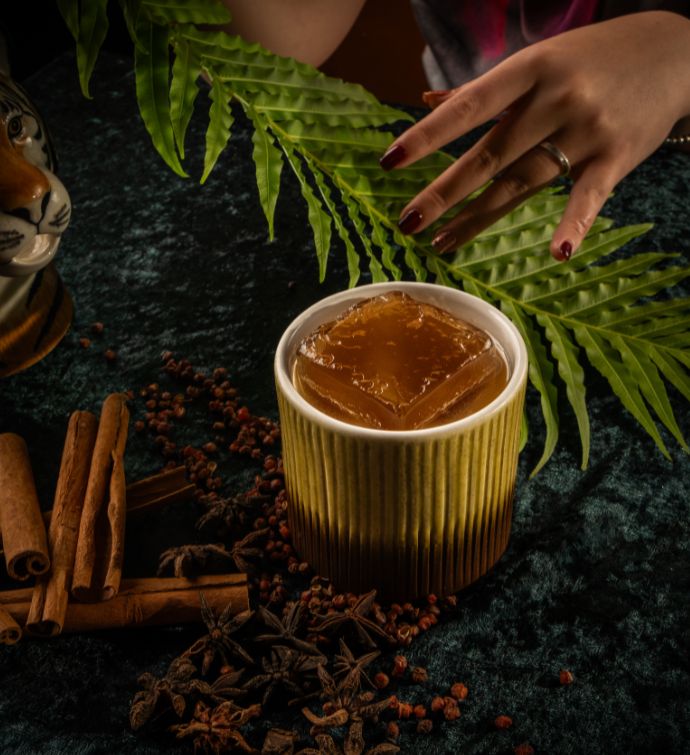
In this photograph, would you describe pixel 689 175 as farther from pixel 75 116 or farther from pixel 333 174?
pixel 75 116

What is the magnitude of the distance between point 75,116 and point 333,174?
2.60 feet

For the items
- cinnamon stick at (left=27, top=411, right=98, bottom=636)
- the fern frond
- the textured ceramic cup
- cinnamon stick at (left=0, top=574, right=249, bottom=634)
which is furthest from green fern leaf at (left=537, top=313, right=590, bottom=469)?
cinnamon stick at (left=27, top=411, right=98, bottom=636)

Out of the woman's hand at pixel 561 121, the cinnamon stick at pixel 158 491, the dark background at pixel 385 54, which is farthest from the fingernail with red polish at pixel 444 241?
the dark background at pixel 385 54

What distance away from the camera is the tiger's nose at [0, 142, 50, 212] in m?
0.85

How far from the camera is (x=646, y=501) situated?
956 millimetres

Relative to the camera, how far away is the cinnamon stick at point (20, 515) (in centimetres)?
87

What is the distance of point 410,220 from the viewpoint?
3.09 ft

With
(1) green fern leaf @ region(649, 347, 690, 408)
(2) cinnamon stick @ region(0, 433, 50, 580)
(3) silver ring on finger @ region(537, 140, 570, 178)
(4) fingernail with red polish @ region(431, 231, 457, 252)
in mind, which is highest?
(3) silver ring on finger @ region(537, 140, 570, 178)

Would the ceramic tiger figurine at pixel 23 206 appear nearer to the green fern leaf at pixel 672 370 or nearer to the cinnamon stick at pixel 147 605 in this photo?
the cinnamon stick at pixel 147 605

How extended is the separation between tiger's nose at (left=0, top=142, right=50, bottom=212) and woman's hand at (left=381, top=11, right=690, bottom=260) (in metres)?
0.32

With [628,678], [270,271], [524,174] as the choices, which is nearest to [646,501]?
[628,678]

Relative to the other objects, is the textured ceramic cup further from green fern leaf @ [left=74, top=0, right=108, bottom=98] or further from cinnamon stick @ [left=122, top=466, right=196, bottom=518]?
green fern leaf @ [left=74, top=0, right=108, bottom=98]

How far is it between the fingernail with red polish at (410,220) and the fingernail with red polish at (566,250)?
14 centimetres

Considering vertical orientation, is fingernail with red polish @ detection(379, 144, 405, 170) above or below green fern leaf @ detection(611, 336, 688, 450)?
above
